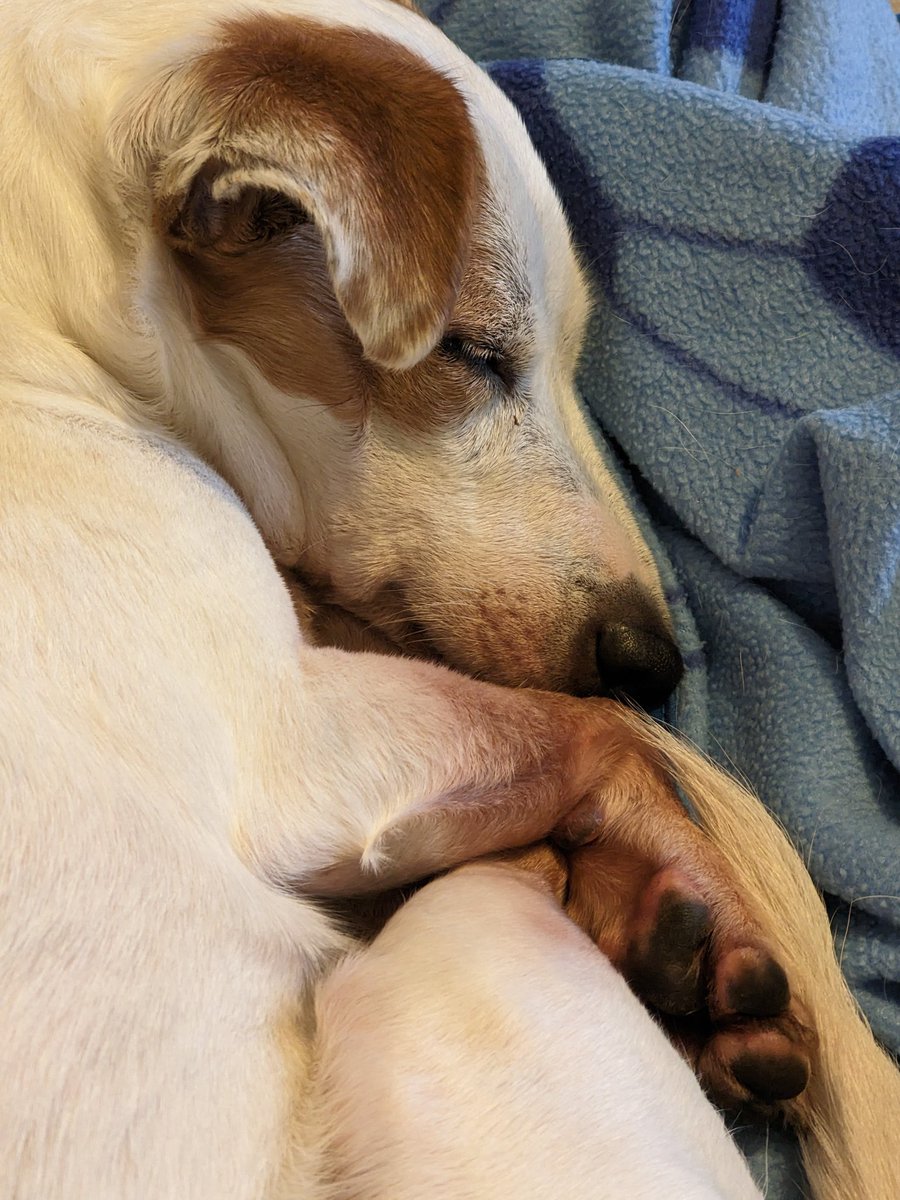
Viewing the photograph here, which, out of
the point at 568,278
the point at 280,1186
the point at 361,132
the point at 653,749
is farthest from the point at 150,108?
the point at 280,1186

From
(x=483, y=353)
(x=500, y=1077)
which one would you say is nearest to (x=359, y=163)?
(x=483, y=353)

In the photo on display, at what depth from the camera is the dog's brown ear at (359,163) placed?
0.92 m

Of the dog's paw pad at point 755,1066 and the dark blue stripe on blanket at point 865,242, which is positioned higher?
the dark blue stripe on blanket at point 865,242

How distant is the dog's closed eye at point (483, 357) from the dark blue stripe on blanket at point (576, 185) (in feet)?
0.82

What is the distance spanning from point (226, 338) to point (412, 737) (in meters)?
0.46

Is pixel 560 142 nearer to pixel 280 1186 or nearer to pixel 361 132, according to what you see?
pixel 361 132

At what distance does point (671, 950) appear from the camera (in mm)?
1035

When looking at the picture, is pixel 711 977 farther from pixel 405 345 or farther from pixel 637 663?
pixel 405 345

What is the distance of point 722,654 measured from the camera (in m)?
1.30

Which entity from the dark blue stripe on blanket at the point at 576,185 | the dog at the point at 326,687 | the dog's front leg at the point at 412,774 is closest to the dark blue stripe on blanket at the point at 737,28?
the dark blue stripe on blanket at the point at 576,185

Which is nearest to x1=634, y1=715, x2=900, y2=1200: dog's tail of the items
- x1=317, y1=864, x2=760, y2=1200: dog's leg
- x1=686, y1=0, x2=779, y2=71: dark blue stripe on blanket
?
x1=317, y1=864, x2=760, y2=1200: dog's leg

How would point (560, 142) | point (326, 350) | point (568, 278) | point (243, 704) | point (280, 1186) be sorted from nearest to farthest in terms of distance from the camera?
point (280, 1186) → point (243, 704) → point (326, 350) → point (568, 278) → point (560, 142)

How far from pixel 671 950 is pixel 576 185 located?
3.16 ft

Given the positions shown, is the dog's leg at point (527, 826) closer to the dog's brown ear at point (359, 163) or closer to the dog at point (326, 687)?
the dog at point (326, 687)
